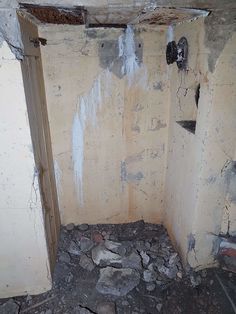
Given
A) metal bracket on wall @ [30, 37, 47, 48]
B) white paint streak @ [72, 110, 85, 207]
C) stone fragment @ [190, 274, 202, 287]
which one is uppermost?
metal bracket on wall @ [30, 37, 47, 48]

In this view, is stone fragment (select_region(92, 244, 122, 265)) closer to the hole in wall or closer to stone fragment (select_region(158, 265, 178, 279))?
stone fragment (select_region(158, 265, 178, 279))

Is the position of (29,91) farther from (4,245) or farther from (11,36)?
(4,245)

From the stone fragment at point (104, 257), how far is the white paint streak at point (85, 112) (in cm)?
80

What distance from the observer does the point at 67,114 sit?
2240mm

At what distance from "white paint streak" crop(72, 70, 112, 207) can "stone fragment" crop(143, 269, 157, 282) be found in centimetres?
112

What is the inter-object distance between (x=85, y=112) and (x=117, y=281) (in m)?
1.48

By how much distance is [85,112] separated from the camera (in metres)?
2.25

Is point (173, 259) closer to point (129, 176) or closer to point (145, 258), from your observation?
point (145, 258)

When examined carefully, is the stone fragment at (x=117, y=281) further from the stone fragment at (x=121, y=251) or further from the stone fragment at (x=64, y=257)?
Result: the stone fragment at (x=64, y=257)

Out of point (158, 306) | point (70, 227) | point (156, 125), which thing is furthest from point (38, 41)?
point (158, 306)

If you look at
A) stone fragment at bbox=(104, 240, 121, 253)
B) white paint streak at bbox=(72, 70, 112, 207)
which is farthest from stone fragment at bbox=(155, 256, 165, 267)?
white paint streak at bbox=(72, 70, 112, 207)

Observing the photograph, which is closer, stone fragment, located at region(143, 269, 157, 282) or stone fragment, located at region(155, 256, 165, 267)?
stone fragment, located at region(143, 269, 157, 282)

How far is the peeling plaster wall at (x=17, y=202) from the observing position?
1.48m

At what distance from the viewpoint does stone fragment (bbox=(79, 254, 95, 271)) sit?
85.8 inches
